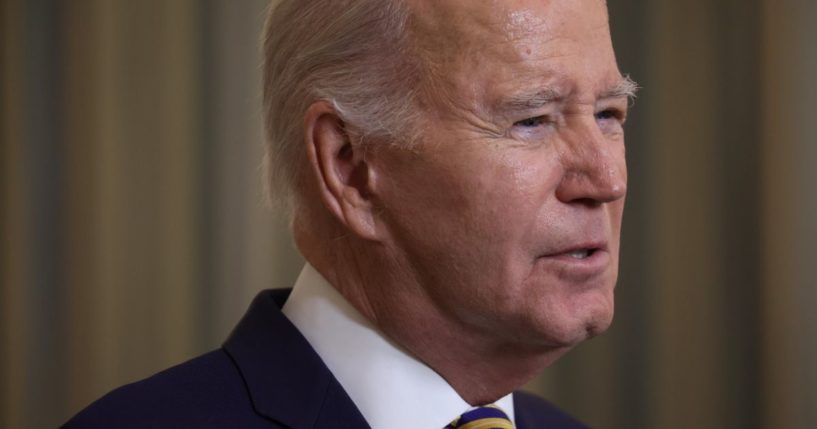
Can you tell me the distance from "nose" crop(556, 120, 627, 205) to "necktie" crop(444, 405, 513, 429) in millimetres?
296

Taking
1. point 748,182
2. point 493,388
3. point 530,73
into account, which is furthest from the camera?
point 748,182

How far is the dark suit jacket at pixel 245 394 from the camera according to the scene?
1324 millimetres

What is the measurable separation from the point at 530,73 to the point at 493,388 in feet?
1.34

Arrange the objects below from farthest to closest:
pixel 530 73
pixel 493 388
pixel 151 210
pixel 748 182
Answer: pixel 748 182 < pixel 151 210 < pixel 493 388 < pixel 530 73

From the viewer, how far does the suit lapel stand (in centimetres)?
133

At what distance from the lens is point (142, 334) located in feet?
8.08

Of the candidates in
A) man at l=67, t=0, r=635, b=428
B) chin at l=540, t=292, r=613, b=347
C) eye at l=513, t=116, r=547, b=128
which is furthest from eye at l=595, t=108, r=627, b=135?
chin at l=540, t=292, r=613, b=347

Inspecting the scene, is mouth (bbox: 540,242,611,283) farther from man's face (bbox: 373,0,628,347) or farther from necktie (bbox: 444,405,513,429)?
necktie (bbox: 444,405,513,429)

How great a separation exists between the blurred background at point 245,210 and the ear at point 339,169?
38.6 inches

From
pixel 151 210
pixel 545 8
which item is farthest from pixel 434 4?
pixel 151 210

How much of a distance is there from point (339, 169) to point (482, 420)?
37cm

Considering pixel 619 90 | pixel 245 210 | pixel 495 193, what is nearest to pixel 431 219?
pixel 495 193

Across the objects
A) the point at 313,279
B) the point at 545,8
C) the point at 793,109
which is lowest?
the point at 313,279

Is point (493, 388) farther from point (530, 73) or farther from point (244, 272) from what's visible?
point (244, 272)
